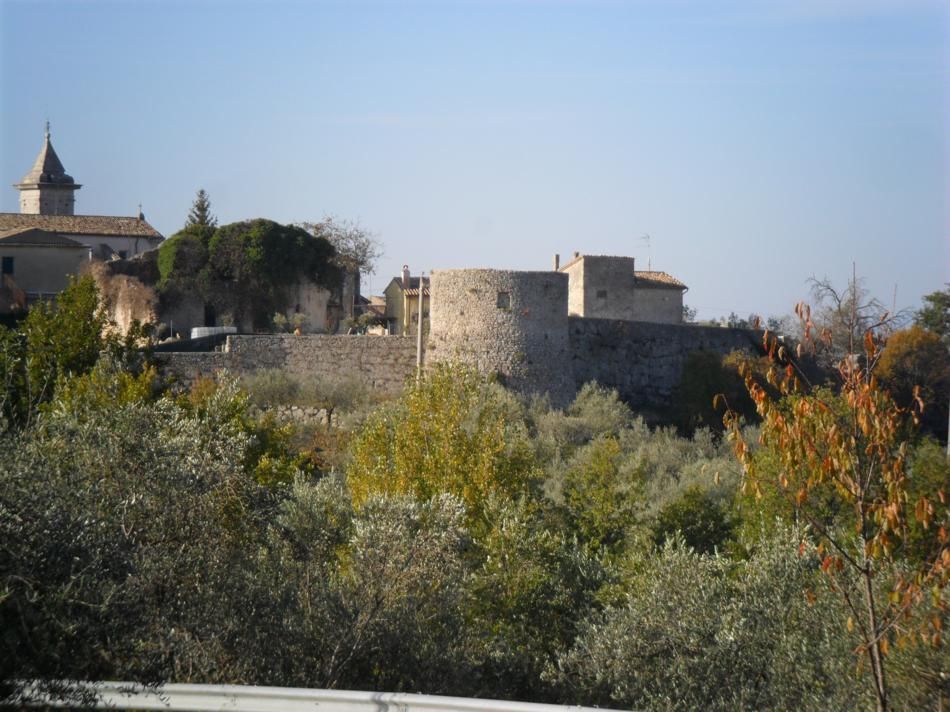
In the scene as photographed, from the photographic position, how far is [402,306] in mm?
41562

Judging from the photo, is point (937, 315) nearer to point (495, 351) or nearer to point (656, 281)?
point (656, 281)

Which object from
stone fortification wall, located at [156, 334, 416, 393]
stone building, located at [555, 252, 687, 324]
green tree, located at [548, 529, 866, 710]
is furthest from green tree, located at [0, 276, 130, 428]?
stone building, located at [555, 252, 687, 324]

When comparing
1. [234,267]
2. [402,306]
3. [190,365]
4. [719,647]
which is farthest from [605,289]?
[719,647]

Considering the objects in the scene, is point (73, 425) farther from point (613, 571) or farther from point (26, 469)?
point (613, 571)

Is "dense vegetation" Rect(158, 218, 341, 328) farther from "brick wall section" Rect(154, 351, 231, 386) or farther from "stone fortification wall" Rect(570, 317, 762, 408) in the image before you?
"stone fortification wall" Rect(570, 317, 762, 408)

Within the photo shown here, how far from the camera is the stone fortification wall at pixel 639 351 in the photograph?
3145cm

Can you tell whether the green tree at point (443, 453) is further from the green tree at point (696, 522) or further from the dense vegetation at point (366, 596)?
the green tree at point (696, 522)

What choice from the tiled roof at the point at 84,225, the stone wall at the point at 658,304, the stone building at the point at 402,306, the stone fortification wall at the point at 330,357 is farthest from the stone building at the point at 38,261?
the stone wall at the point at 658,304

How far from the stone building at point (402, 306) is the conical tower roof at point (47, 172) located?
25939 millimetres

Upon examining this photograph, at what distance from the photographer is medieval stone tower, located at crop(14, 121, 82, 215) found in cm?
6538

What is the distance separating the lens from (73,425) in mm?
11414

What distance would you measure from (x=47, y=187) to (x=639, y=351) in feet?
137

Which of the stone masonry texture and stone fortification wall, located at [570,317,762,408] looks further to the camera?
stone fortification wall, located at [570,317,762,408]

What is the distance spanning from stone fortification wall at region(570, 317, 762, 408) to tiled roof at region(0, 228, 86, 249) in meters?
19.6
